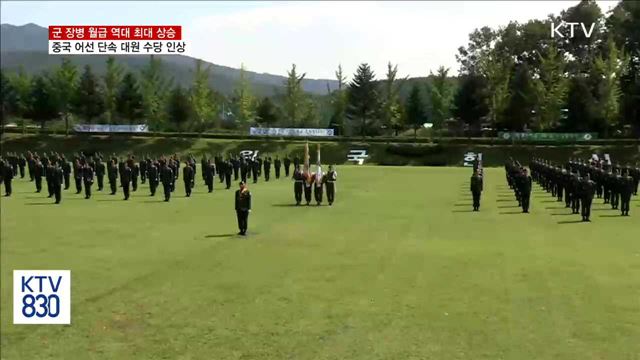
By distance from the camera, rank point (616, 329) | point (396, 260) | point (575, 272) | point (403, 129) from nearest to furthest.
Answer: point (616, 329)
point (575, 272)
point (396, 260)
point (403, 129)

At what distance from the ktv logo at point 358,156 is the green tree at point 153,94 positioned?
1934 cm

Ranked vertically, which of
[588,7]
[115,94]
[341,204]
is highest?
[588,7]

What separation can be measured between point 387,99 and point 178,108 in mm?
19865

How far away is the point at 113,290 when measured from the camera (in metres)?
12.2

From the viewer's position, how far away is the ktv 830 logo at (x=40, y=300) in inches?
398

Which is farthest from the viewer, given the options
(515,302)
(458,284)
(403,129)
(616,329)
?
(403,129)

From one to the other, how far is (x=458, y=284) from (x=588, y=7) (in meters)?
81.6

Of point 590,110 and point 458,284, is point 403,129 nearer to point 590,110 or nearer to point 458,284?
point 590,110

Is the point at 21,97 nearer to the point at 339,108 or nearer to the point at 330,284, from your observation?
the point at 339,108

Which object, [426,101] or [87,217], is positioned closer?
[87,217]

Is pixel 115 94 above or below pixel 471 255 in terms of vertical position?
above

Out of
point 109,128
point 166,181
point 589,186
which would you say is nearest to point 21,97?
point 109,128

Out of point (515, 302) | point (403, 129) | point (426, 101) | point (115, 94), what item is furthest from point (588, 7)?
point (515, 302)

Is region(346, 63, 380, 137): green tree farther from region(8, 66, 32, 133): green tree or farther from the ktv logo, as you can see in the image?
region(8, 66, 32, 133): green tree
